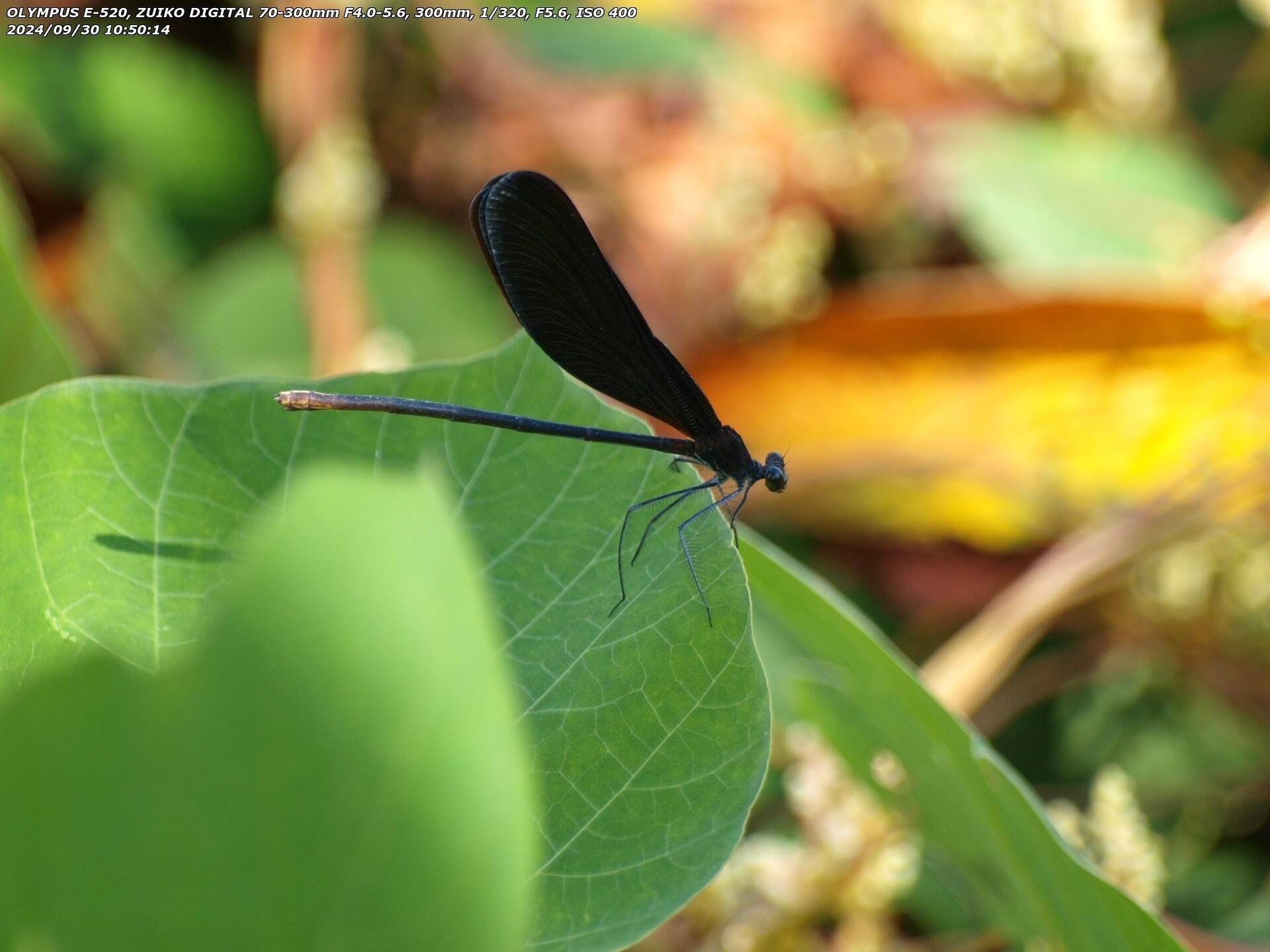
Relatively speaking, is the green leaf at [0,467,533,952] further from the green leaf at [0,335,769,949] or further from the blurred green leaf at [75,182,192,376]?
the blurred green leaf at [75,182,192,376]

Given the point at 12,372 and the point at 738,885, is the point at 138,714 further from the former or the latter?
the point at 738,885

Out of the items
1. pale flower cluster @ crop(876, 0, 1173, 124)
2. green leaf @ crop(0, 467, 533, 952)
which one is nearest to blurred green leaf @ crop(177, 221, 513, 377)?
pale flower cluster @ crop(876, 0, 1173, 124)

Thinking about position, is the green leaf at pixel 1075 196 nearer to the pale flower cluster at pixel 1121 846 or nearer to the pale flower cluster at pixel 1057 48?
the pale flower cluster at pixel 1057 48

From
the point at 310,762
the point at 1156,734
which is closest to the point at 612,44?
the point at 1156,734

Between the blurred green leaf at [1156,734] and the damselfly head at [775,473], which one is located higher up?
the damselfly head at [775,473]

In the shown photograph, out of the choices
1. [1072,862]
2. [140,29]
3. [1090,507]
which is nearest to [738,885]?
[1072,862]

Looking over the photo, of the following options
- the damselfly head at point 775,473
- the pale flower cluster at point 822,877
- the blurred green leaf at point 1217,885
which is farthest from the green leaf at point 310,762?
the blurred green leaf at point 1217,885
